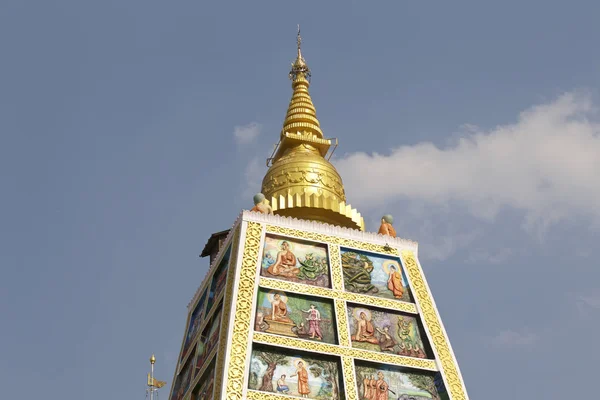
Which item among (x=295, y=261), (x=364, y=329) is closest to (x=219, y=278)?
(x=295, y=261)

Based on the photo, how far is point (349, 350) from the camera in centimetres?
2706

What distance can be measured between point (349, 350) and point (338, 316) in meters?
1.05

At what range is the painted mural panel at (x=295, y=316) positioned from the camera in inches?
1068

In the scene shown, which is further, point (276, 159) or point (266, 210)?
point (276, 159)

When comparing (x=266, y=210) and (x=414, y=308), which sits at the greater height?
(x=266, y=210)

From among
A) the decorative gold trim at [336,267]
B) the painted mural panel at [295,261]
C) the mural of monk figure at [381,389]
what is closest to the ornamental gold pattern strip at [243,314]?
the painted mural panel at [295,261]

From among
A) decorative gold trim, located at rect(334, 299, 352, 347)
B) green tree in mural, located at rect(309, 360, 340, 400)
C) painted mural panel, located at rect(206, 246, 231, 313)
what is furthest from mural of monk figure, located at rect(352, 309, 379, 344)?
painted mural panel, located at rect(206, 246, 231, 313)

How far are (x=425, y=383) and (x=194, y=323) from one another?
253 inches

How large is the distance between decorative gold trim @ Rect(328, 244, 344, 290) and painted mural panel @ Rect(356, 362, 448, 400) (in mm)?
2366

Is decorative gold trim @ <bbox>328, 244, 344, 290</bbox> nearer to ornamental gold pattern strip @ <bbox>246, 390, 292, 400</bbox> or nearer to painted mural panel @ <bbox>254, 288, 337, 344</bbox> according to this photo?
painted mural panel @ <bbox>254, 288, 337, 344</bbox>

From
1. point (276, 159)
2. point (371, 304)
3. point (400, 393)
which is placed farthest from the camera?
point (276, 159)

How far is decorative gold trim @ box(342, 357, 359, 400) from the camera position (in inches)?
1027

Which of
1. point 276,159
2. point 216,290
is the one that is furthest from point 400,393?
point 276,159

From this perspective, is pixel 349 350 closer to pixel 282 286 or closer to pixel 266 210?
pixel 282 286
